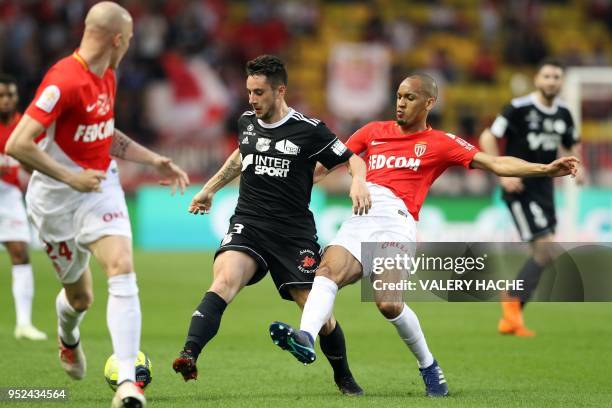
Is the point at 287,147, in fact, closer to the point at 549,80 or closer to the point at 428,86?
the point at 428,86

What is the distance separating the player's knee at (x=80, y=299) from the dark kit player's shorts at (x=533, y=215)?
545cm

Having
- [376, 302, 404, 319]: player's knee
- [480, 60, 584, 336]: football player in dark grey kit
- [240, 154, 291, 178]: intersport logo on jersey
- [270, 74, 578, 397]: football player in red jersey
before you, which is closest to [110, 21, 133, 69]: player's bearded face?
[240, 154, 291, 178]: intersport logo on jersey

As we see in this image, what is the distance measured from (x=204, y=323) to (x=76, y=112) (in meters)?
1.51

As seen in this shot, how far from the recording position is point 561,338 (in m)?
10.8

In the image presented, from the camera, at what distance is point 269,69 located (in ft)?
24.0

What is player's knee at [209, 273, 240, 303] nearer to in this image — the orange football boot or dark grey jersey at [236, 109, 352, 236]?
dark grey jersey at [236, 109, 352, 236]

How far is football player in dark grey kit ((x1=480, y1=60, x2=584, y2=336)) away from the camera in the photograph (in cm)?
1131

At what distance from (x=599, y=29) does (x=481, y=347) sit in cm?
2031

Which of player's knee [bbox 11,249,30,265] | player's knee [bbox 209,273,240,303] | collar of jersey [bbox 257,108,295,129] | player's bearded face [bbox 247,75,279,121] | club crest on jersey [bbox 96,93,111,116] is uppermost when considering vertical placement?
player's bearded face [bbox 247,75,279,121]

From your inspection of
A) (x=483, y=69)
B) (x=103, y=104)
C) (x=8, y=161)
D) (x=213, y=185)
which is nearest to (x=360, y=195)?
(x=213, y=185)

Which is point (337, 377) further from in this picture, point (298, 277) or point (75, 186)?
point (75, 186)

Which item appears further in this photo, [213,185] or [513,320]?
[513,320]

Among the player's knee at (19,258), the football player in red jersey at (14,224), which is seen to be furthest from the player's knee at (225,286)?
the player's knee at (19,258)

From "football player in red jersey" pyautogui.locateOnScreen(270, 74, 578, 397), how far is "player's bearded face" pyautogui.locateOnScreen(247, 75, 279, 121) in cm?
62
